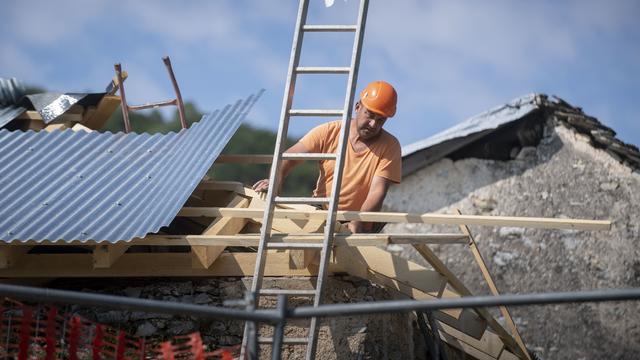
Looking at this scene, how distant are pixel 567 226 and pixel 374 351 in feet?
6.02

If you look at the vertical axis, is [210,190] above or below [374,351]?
above

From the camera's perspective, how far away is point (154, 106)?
9242 mm

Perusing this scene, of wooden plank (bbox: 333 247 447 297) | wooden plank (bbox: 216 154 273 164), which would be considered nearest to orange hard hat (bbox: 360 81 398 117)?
wooden plank (bbox: 333 247 447 297)

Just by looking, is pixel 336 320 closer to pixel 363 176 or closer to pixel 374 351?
pixel 374 351

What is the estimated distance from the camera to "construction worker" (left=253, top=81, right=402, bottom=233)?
756 cm

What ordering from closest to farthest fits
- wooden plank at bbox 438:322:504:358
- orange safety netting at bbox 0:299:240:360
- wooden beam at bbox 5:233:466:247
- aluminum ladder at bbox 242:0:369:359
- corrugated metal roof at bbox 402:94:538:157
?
orange safety netting at bbox 0:299:240:360 < aluminum ladder at bbox 242:0:369:359 < wooden beam at bbox 5:233:466:247 < wooden plank at bbox 438:322:504:358 < corrugated metal roof at bbox 402:94:538:157

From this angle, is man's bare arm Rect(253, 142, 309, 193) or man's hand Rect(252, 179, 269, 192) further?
man's hand Rect(252, 179, 269, 192)

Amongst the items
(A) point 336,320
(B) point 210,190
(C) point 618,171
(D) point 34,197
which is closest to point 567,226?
(A) point 336,320

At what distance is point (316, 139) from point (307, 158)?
76 centimetres

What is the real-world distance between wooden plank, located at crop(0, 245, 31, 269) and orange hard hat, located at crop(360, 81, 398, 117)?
3.07 meters

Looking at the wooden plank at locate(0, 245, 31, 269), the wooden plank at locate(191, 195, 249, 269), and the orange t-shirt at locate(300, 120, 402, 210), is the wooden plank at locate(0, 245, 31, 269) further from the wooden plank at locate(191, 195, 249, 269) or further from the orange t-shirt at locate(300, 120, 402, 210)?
the orange t-shirt at locate(300, 120, 402, 210)

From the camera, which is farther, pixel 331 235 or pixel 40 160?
pixel 40 160

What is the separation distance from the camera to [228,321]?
7.26 m

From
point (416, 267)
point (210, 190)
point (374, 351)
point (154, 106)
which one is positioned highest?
point (154, 106)
